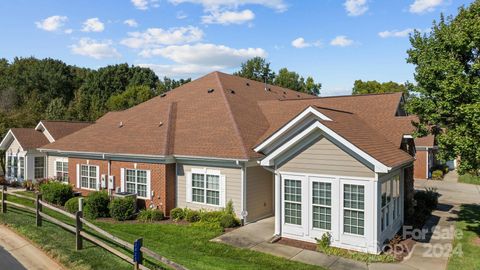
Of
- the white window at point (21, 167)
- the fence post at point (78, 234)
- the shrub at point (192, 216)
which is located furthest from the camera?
the white window at point (21, 167)

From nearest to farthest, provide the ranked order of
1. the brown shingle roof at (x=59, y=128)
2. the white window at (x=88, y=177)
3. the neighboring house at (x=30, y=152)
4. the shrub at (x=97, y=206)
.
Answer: the shrub at (x=97, y=206), the white window at (x=88, y=177), the neighboring house at (x=30, y=152), the brown shingle roof at (x=59, y=128)

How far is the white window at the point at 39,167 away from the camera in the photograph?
26.2 meters

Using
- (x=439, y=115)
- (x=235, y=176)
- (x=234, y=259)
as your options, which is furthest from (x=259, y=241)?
(x=439, y=115)

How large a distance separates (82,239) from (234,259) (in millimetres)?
4758

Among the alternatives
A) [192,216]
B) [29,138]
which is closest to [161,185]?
[192,216]

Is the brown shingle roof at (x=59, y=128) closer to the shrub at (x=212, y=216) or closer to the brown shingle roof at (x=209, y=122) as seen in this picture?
the brown shingle roof at (x=209, y=122)

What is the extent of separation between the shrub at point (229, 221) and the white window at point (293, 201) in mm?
2789

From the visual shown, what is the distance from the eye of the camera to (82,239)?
1102 centimetres

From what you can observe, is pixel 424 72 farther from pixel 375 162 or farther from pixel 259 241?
pixel 259 241

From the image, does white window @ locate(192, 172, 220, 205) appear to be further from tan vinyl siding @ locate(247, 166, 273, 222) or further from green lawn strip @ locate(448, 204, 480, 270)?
green lawn strip @ locate(448, 204, 480, 270)

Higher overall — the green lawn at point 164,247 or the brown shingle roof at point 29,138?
the brown shingle roof at point 29,138

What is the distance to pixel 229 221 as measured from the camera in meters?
15.5

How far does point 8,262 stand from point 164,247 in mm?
4471

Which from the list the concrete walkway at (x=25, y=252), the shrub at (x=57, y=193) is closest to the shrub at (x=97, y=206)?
the shrub at (x=57, y=193)
